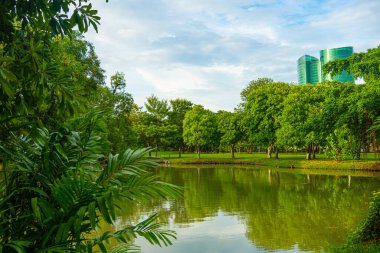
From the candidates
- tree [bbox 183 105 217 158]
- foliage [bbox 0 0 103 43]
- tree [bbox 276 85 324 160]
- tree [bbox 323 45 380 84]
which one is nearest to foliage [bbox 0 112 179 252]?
foliage [bbox 0 0 103 43]

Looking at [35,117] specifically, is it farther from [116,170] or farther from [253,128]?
[253,128]

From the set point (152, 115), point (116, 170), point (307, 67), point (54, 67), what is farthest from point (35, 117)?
point (307, 67)

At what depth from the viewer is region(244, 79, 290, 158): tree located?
39.9 m

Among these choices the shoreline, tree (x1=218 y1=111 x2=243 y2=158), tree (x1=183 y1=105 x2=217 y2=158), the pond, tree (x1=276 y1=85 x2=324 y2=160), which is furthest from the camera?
tree (x1=183 y1=105 x2=217 y2=158)

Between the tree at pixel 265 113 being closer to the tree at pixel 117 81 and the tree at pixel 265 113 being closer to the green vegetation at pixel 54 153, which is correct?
the tree at pixel 117 81

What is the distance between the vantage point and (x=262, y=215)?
12961 mm

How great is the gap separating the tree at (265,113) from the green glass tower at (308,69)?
451 feet

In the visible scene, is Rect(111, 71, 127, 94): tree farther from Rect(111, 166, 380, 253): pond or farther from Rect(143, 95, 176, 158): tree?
Rect(143, 95, 176, 158): tree

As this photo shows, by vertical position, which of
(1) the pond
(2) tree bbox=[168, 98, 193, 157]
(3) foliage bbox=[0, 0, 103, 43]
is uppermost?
(2) tree bbox=[168, 98, 193, 157]

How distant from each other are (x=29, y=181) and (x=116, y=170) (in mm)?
632

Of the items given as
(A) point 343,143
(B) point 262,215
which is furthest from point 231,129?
(B) point 262,215

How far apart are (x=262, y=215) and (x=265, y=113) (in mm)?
29293

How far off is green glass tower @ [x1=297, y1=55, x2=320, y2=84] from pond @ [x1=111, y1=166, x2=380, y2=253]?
160m

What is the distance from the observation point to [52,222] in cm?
231
